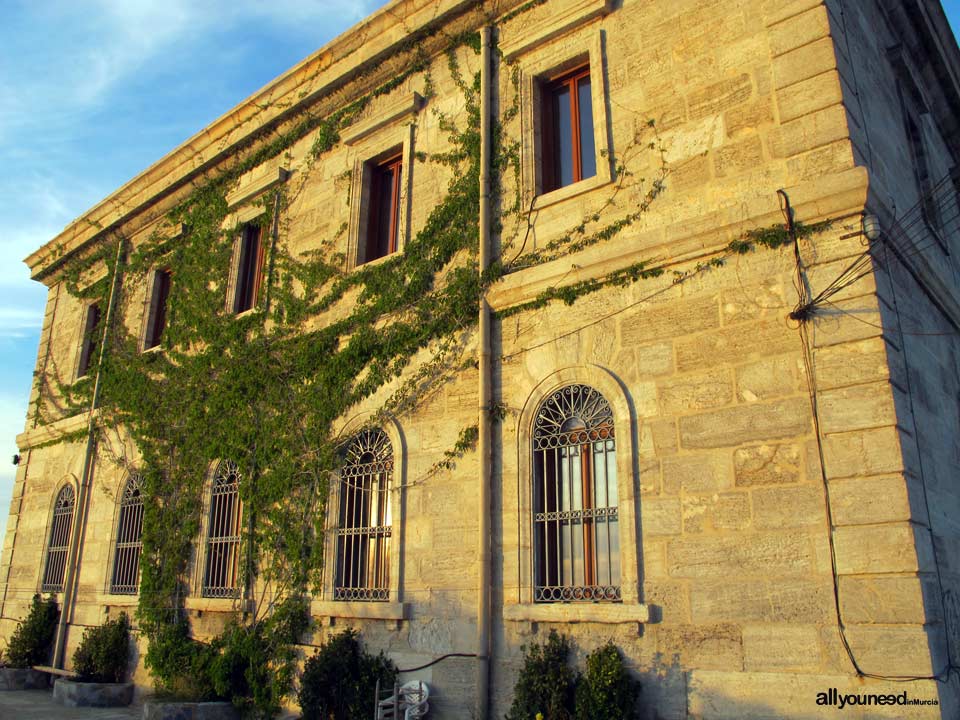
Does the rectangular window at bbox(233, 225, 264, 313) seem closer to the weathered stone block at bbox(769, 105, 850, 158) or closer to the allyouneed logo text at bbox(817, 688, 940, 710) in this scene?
the weathered stone block at bbox(769, 105, 850, 158)

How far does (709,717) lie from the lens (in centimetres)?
576

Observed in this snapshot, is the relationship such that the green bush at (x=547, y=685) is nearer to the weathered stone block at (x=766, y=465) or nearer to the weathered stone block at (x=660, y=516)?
the weathered stone block at (x=660, y=516)

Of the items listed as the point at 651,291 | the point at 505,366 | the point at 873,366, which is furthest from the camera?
the point at 505,366

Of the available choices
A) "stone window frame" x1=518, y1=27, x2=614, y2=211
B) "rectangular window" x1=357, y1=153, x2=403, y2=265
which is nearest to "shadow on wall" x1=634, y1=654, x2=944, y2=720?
"stone window frame" x1=518, y1=27, x2=614, y2=211

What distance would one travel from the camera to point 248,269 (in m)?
11.8

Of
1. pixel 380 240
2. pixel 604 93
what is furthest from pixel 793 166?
pixel 380 240

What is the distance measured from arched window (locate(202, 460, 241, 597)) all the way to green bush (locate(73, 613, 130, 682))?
1.77 m

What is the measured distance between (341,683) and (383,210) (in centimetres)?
571

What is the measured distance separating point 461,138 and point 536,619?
5314mm

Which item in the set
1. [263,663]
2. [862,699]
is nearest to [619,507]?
[862,699]

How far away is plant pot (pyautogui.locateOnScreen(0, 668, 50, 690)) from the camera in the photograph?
1175 centimetres

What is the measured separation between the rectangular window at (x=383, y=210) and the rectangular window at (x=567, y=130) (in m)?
2.16

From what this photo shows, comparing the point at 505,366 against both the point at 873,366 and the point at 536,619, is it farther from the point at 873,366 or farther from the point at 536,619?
the point at 873,366

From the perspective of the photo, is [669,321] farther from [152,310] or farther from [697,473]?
[152,310]
